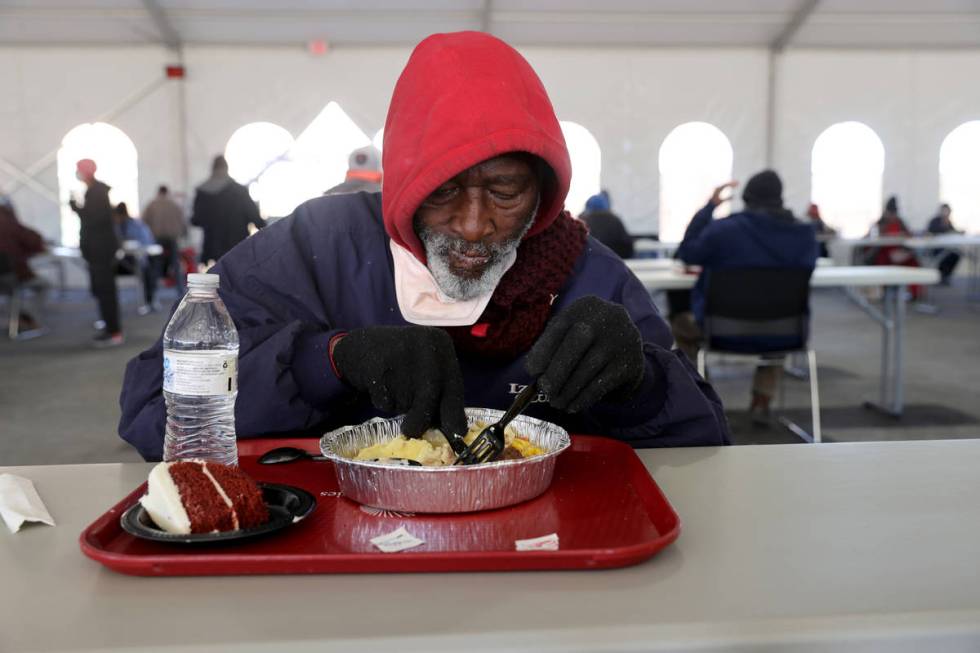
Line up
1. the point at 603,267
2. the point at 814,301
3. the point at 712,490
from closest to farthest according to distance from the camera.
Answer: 1. the point at 712,490
2. the point at 603,267
3. the point at 814,301

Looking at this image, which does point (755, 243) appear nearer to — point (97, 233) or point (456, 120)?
point (456, 120)

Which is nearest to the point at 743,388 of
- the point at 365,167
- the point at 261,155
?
the point at 365,167

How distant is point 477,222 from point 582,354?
1.15 ft

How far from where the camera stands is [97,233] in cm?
607

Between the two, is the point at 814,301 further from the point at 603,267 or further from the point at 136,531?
the point at 136,531

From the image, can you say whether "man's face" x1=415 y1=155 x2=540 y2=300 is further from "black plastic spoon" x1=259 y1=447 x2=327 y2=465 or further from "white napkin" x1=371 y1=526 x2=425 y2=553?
"white napkin" x1=371 y1=526 x2=425 y2=553

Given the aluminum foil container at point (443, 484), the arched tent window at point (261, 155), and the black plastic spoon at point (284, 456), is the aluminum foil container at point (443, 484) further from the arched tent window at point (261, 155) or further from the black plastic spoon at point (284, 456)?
the arched tent window at point (261, 155)

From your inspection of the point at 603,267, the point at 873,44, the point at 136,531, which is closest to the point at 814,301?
the point at 873,44

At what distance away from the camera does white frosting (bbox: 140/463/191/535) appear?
69 cm

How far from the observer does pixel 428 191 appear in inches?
43.6

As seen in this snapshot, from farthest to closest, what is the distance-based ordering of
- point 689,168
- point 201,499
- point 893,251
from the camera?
point 689,168, point 893,251, point 201,499

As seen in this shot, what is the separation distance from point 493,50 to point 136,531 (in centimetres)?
75

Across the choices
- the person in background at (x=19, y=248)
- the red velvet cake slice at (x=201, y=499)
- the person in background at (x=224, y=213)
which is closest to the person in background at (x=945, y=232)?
the person in background at (x=224, y=213)

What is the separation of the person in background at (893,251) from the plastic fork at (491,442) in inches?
346
